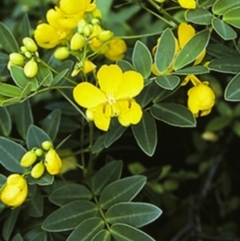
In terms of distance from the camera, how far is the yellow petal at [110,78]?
3.00ft

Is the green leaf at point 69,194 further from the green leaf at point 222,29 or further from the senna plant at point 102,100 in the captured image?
the green leaf at point 222,29

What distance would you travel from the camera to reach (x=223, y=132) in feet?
4.91

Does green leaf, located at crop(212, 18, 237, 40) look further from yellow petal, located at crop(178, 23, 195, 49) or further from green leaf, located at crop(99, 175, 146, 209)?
green leaf, located at crop(99, 175, 146, 209)

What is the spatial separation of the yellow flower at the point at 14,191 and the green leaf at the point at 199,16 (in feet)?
1.12

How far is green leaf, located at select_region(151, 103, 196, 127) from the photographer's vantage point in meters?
0.96

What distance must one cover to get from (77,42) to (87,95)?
8 cm

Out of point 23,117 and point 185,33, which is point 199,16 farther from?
point 23,117

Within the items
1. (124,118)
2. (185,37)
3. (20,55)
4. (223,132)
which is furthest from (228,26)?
(223,132)

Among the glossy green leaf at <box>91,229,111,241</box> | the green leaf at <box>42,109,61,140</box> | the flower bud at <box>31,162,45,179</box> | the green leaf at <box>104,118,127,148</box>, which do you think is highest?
the flower bud at <box>31,162,45,179</box>

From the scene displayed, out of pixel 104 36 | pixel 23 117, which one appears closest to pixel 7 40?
pixel 23 117

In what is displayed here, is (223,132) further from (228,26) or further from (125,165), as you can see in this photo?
(228,26)

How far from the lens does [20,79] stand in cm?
94

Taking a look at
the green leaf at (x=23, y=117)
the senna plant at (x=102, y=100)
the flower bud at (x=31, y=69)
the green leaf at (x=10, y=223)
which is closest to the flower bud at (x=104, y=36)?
the senna plant at (x=102, y=100)

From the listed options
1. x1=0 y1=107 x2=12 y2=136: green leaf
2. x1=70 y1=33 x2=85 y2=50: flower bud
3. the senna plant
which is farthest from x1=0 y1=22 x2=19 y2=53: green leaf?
x1=70 y1=33 x2=85 y2=50: flower bud
